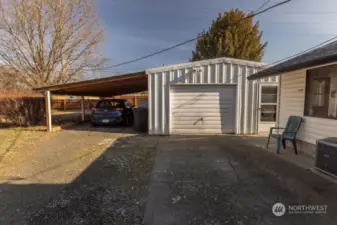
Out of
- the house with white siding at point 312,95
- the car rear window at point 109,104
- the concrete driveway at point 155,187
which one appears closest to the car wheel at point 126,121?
the car rear window at point 109,104

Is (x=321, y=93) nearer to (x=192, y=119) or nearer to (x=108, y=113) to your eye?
(x=192, y=119)

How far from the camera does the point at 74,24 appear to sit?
1430 centimetres

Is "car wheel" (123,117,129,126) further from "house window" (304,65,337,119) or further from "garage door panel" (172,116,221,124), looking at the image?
"house window" (304,65,337,119)

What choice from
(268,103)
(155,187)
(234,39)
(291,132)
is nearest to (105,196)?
(155,187)

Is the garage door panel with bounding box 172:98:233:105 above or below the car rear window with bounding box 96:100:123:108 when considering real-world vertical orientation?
above

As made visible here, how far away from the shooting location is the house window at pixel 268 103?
772 centimetres

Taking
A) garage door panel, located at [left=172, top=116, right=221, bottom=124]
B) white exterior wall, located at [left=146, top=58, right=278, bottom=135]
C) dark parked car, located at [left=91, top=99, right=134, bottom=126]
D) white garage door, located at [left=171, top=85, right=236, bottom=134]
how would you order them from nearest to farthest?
white exterior wall, located at [left=146, top=58, right=278, bottom=135], white garage door, located at [left=171, top=85, right=236, bottom=134], garage door panel, located at [left=172, top=116, right=221, bottom=124], dark parked car, located at [left=91, top=99, right=134, bottom=126]

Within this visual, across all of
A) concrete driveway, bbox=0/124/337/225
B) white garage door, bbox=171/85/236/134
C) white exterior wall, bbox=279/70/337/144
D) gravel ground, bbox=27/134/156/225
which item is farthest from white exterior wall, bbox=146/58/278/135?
gravel ground, bbox=27/134/156/225

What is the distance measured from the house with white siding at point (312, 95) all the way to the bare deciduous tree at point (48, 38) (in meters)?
14.2

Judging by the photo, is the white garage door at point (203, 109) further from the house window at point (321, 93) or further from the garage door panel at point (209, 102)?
the house window at point (321, 93)

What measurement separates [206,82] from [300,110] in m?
3.32

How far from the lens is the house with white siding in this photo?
4.08 m

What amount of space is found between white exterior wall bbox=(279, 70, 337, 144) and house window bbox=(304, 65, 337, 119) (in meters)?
→ 0.14

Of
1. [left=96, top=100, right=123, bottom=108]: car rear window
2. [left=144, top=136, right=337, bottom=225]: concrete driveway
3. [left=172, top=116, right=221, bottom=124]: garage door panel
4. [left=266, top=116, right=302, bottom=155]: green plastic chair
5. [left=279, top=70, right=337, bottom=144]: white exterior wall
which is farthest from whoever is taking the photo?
[left=96, top=100, right=123, bottom=108]: car rear window
